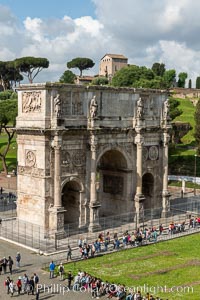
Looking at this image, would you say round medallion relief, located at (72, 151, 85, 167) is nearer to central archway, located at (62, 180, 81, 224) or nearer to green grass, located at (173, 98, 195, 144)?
central archway, located at (62, 180, 81, 224)

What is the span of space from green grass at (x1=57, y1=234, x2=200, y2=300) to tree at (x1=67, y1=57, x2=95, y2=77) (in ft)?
339

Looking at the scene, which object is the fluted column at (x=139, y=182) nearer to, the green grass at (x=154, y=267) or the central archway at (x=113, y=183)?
the central archway at (x=113, y=183)

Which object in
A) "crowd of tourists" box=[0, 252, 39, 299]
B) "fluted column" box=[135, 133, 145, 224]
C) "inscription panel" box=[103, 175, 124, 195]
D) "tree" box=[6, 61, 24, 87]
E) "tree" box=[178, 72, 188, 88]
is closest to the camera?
"crowd of tourists" box=[0, 252, 39, 299]

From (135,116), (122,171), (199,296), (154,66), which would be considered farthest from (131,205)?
(154,66)

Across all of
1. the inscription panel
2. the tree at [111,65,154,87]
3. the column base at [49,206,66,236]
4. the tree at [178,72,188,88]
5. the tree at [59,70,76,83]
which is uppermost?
the tree at [178,72,188,88]

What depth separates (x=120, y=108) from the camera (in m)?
40.2

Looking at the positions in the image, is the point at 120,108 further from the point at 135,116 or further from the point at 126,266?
the point at 126,266

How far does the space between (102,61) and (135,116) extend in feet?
372

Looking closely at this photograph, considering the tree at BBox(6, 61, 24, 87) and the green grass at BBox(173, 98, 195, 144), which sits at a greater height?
the tree at BBox(6, 61, 24, 87)

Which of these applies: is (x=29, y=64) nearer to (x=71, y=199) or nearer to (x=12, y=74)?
(x=12, y=74)

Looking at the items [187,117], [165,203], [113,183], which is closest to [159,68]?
[187,117]

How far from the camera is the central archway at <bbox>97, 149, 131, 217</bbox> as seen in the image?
1634 inches

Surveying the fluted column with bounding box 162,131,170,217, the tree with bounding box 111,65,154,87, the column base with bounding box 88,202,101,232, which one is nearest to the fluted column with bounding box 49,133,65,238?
the column base with bounding box 88,202,101,232

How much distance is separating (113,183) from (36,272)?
51.4ft
